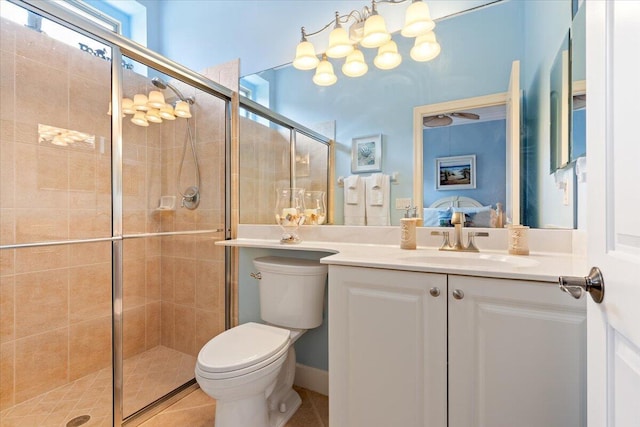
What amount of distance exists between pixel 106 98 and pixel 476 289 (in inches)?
76.2

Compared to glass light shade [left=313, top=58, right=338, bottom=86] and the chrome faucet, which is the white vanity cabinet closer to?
the chrome faucet

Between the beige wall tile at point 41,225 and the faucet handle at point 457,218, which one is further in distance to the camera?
the beige wall tile at point 41,225

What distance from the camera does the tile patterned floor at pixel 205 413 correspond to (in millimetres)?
1483

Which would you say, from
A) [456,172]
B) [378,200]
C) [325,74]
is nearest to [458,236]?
[456,172]

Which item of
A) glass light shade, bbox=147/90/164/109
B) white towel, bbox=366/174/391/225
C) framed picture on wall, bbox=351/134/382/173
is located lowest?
white towel, bbox=366/174/391/225

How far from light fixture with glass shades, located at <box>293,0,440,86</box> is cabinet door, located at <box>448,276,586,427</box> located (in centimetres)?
123

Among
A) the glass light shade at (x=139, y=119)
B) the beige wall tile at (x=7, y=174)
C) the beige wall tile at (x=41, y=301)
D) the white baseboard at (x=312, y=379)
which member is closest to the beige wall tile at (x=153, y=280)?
the beige wall tile at (x=41, y=301)

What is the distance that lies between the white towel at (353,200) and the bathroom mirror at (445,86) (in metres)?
0.05

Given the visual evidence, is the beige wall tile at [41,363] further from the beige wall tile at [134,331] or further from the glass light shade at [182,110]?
the glass light shade at [182,110]

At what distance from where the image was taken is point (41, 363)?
5.52ft

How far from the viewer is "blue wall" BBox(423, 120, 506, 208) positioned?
1370 mm

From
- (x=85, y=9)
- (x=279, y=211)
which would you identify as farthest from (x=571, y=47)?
(x=85, y=9)

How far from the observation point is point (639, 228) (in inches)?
16.4

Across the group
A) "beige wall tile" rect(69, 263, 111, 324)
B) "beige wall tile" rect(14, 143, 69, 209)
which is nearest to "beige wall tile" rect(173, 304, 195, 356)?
"beige wall tile" rect(69, 263, 111, 324)
